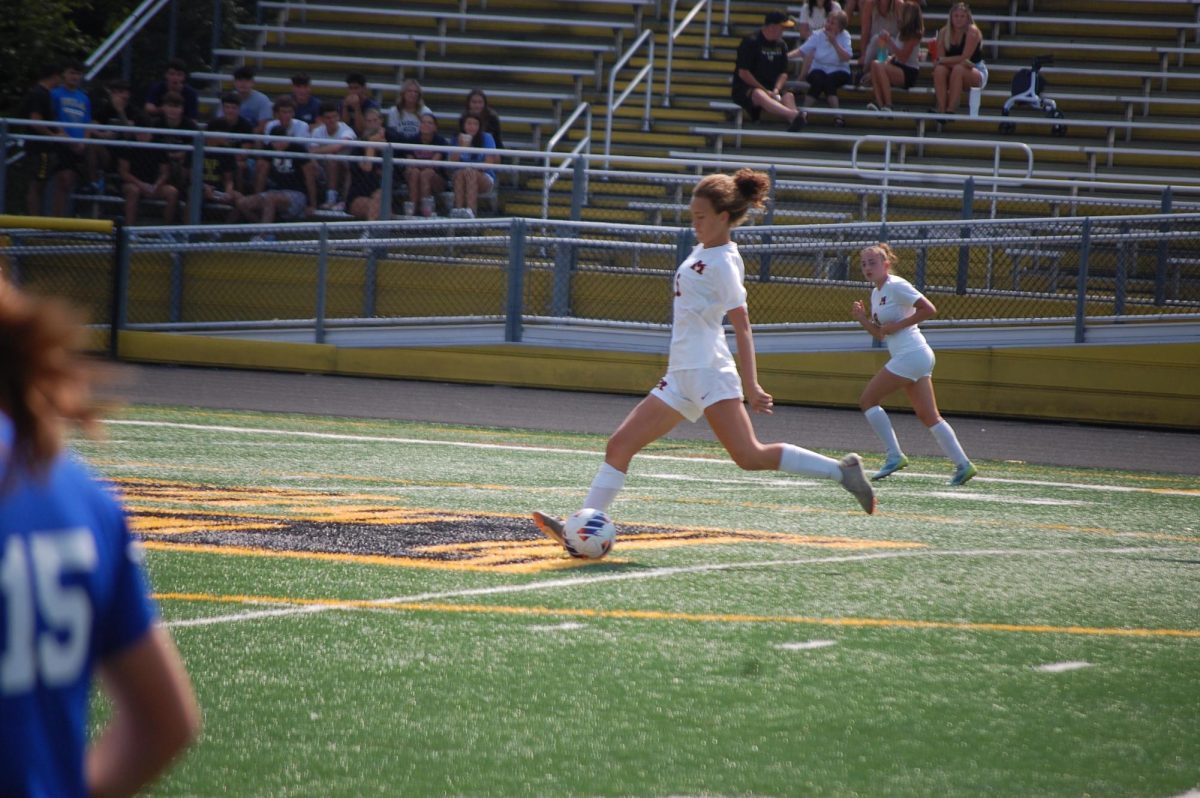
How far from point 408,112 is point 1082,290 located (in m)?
8.54

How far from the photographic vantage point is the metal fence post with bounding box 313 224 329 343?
1783 centimetres

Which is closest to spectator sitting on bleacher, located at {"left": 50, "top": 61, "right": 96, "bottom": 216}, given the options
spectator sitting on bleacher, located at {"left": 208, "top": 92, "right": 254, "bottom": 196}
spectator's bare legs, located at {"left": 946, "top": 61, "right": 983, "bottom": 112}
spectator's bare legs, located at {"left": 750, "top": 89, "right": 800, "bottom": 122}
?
spectator sitting on bleacher, located at {"left": 208, "top": 92, "right": 254, "bottom": 196}

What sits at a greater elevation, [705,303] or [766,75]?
[766,75]

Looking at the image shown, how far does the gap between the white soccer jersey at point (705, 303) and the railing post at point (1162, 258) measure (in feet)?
32.5

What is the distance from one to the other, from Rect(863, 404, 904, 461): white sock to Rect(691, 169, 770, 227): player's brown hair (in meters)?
4.67

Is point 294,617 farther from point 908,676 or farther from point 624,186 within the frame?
point 624,186

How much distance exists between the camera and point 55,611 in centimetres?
174

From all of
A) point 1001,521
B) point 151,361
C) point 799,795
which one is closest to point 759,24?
point 151,361

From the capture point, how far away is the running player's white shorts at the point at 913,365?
39.5 feet

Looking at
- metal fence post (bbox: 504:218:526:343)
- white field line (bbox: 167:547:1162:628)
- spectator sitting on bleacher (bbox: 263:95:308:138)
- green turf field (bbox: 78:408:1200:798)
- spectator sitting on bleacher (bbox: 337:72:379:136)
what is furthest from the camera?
spectator sitting on bleacher (bbox: 337:72:379:136)

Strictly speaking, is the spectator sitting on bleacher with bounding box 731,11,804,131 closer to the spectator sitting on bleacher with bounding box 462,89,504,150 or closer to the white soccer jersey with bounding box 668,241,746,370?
the spectator sitting on bleacher with bounding box 462,89,504,150

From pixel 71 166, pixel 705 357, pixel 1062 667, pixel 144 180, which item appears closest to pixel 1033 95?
pixel 144 180

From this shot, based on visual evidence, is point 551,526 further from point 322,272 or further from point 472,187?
point 472,187

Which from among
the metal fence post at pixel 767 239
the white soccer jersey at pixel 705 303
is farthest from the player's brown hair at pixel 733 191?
the metal fence post at pixel 767 239
